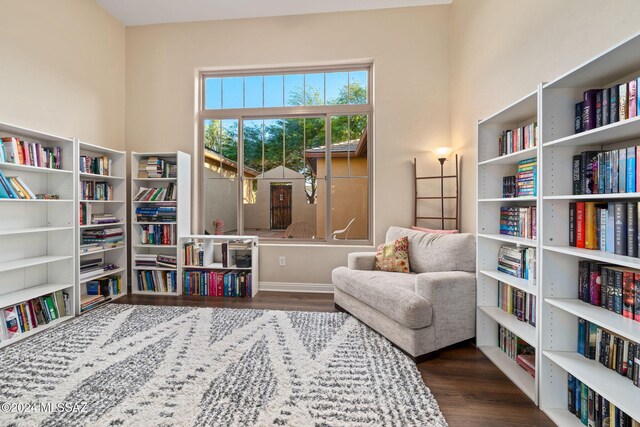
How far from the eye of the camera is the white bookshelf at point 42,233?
2607 millimetres

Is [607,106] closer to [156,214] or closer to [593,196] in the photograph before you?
[593,196]

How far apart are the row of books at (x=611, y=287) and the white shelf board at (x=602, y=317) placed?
0.03m

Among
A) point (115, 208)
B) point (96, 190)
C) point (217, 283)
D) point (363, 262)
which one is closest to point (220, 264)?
point (217, 283)

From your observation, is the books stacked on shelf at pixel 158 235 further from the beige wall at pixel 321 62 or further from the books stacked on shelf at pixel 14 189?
the books stacked on shelf at pixel 14 189

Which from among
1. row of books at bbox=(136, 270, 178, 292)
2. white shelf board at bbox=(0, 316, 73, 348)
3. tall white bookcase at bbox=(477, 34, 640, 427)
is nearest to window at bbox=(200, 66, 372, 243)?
row of books at bbox=(136, 270, 178, 292)

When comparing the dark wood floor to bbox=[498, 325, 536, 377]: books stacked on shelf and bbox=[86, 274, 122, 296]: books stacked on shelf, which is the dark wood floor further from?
bbox=[86, 274, 122, 296]: books stacked on shelf

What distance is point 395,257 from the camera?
298 centimetres

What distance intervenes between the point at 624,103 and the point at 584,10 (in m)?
0.80

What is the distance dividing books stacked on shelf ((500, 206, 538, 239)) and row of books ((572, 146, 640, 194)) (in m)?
0.41

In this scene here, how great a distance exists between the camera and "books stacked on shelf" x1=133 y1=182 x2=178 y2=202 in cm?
373

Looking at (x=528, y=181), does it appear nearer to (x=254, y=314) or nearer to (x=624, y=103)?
(x=624, y=103)

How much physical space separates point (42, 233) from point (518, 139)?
421 centimetres

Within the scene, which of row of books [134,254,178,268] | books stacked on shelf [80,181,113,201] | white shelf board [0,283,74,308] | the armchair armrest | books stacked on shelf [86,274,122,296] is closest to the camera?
white shelf board [0,283,74,308]

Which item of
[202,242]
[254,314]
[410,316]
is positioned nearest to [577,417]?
[410,316]
